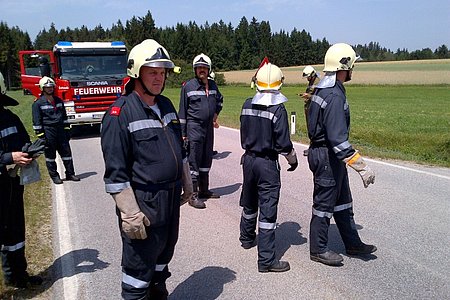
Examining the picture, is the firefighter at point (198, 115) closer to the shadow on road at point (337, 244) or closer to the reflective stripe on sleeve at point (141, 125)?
the shadow on road at point (337, 244)

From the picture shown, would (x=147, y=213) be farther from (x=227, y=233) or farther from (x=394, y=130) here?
(x=394, y=130)

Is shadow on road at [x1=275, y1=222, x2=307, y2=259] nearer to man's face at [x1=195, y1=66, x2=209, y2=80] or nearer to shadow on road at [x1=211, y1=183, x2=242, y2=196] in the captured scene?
shadow on road at [x1=211, y1=183, x2=242, y2=196]

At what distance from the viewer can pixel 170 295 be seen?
398 centimetres

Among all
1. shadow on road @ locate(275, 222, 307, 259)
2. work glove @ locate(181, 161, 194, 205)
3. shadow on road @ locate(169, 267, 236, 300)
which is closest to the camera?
work glove @ locate(181, 161, 194, 205)

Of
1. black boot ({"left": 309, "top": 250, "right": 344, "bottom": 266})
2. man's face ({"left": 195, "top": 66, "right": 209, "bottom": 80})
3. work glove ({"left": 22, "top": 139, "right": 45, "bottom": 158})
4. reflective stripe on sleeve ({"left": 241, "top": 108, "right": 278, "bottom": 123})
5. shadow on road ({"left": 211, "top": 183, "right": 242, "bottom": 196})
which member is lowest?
shadow on road ({"left": 211, "top": 183, "right": 242, "bottom": 196})

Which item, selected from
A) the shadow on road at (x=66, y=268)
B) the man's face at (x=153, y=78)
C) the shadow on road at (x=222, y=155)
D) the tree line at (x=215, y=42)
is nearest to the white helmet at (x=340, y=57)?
the man's face at (x=153, y=78)

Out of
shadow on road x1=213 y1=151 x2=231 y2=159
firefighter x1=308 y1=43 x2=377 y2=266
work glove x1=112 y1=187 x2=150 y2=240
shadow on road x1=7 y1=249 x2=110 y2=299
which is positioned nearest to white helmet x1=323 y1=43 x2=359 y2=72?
firefighter x1=308 y1=43 x2=377 y2=266

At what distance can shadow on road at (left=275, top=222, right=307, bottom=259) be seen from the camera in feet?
16.5

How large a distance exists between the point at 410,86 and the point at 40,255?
5449 cm

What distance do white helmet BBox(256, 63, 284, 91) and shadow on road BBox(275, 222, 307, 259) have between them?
6.23 feet

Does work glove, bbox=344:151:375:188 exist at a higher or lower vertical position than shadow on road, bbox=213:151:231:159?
higher

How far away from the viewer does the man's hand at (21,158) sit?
3645mm

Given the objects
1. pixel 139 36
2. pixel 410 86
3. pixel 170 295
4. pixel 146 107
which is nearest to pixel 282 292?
pixel 170 295

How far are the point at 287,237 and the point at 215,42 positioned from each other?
10680 cm
